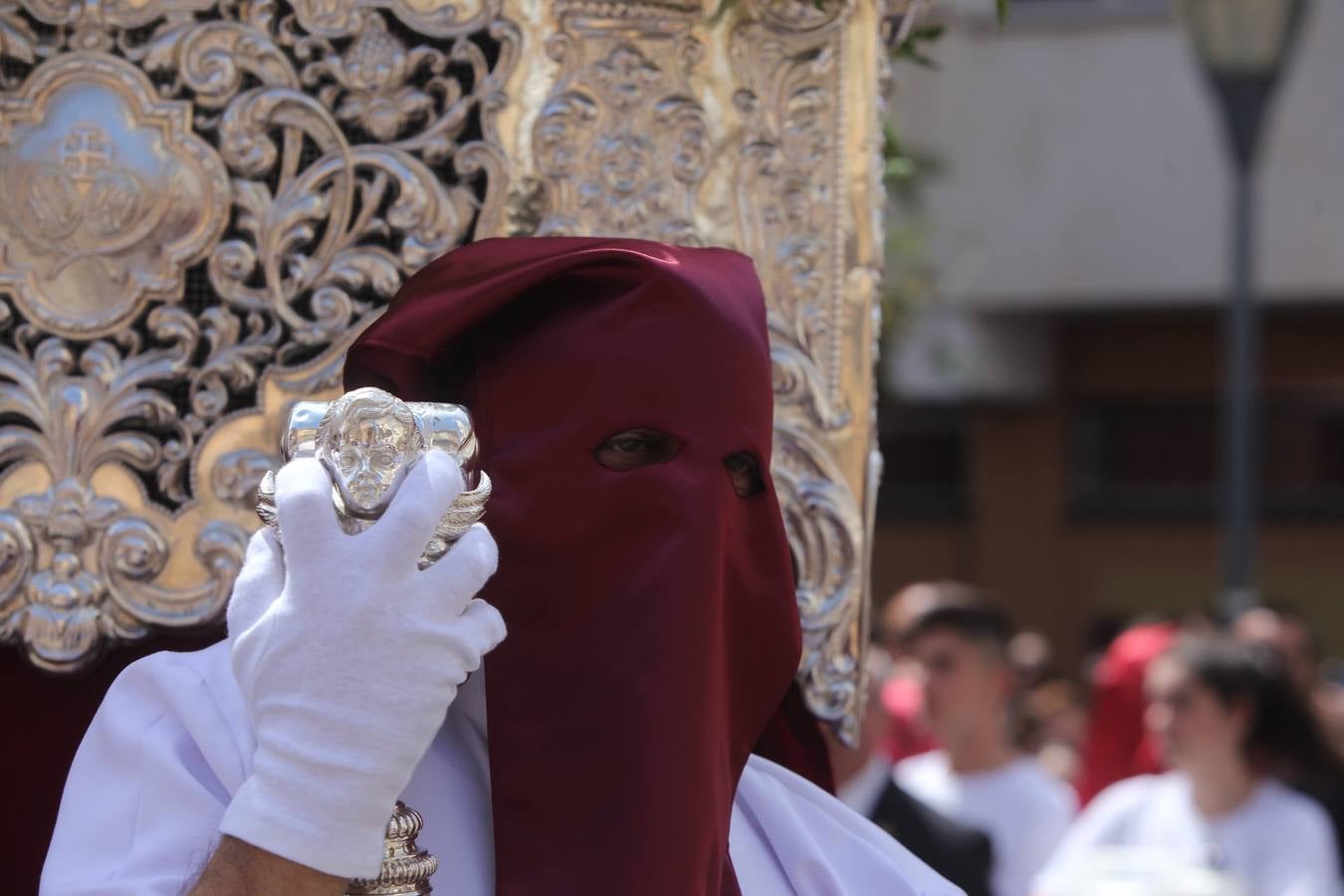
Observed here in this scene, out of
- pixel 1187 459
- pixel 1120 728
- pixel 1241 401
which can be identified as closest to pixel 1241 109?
pixel 1241 401

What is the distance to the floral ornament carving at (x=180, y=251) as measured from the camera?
2473mm

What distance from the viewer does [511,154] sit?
260 cm

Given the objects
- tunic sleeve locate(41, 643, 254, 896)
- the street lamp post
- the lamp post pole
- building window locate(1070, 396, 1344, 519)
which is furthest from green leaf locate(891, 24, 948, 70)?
building window locate(1070, 396, 1344, 519)

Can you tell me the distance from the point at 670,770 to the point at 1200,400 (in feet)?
39.6

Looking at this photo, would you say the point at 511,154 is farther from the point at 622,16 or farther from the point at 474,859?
the point at 474,859

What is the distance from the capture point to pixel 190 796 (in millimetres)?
1888

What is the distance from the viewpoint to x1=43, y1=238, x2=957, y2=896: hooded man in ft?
5.53

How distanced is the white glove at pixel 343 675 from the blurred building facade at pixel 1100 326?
355 inches

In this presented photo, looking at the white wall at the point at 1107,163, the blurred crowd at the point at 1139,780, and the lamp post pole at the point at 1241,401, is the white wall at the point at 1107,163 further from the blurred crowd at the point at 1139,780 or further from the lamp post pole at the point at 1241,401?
the blurred crowd at the point at 1139,780

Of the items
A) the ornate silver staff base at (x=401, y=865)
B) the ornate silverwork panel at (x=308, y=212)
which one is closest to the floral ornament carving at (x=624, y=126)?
the ornate silverwork panel at (x=308, y=212)

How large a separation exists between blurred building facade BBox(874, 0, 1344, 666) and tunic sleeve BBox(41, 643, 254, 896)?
8805 millimetres

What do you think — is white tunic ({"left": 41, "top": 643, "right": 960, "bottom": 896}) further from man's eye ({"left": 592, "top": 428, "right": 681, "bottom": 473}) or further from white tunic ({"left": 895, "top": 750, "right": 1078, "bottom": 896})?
white tunic ({"left": 895, "top": 750, "right": 1078, "bottom": 896})

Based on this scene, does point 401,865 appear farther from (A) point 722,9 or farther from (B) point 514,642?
(A) point 722,9

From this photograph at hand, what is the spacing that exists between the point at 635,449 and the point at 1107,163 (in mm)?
10811
